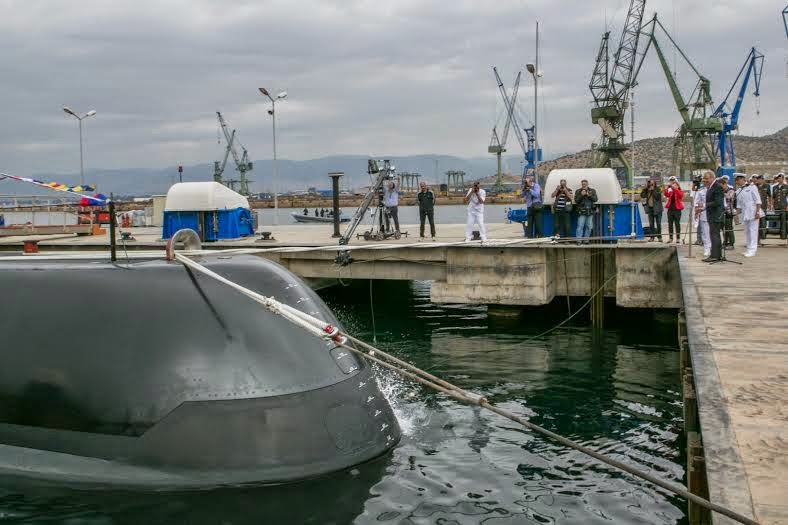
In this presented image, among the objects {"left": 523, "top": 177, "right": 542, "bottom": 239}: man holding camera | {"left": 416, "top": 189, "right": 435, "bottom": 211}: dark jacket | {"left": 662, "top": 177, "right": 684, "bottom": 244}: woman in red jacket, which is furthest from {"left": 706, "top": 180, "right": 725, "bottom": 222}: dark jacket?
{"left": 416, "top": 189, "right": 435, "bottom": 211}: dark jacket

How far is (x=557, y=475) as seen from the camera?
8.40 m

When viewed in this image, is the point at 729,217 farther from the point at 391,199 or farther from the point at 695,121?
the point at 695,121

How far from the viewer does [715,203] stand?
17.0 metres

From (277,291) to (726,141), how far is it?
3486 inches

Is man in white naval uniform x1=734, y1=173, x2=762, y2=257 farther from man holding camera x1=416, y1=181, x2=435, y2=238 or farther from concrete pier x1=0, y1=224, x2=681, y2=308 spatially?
man holding camera x1=416, y1=181, x2=435, y2=238

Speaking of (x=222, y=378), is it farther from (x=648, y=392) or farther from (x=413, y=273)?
A: (x=413, y=273)

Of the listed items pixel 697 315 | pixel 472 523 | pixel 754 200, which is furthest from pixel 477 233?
pixel 472 523

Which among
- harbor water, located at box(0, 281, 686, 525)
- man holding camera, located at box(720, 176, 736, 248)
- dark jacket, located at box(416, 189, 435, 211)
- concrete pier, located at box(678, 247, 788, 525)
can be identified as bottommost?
harbor water, located at box(0, 281, 686, 525)

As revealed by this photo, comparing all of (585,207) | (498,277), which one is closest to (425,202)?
(585,207)

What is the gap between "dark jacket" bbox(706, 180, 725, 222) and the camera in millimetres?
16891

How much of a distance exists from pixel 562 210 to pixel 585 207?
0.63 m

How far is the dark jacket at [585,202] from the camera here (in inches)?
842

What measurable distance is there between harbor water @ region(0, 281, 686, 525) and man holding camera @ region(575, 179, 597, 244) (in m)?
5.53

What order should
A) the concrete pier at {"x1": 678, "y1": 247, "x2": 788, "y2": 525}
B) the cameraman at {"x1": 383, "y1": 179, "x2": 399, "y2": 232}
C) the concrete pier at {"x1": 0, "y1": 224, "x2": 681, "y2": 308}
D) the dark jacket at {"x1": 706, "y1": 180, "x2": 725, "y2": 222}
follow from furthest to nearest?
the cameraman at {"x1": 383, "y1": 179, "x2": 399, "y2": 232} → the concrete pier at {"x1": 0, "y1": 224, "x2": 681, "y2": 308} → the dark jacket at {"x1": 706, "y1": 180, "x2": 725, "y2": 222} → the concrete pier at {"x1": 678, "y1": 247, "x2": 788, "y2": 525}
